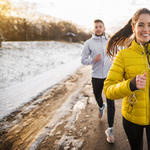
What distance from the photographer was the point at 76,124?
108 inches

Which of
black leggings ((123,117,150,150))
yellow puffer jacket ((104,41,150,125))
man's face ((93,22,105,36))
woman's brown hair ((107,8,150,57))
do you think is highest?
man's face ((93,22,105,36))

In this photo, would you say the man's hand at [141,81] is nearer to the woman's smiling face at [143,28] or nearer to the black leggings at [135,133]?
the woman's smiling face at [143,28]

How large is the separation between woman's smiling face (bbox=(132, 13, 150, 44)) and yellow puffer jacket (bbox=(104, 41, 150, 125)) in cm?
7

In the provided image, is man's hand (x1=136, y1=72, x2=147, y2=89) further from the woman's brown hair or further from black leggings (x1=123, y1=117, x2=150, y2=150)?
the woman's brown hair

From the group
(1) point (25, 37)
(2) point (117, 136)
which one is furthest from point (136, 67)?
(1) point (25, 37)

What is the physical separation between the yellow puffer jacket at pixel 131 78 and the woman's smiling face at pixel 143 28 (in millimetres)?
69

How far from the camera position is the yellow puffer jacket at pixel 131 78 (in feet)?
3.83

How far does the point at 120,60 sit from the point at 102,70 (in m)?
1.28

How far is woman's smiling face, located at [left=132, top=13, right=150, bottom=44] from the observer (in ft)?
3.77

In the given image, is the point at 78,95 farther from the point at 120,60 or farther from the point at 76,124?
the point at 120,60

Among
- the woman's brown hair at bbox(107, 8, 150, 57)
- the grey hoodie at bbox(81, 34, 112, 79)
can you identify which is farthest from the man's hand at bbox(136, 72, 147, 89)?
the grey hoodie at bbox(81, 34, 112, 79)

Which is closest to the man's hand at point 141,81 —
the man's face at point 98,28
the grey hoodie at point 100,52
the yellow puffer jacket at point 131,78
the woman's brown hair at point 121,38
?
the yellow puffer jacket at point 131,78

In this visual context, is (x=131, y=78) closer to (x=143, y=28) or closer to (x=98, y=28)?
(x=143, y=28)

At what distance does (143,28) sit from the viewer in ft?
3.79
